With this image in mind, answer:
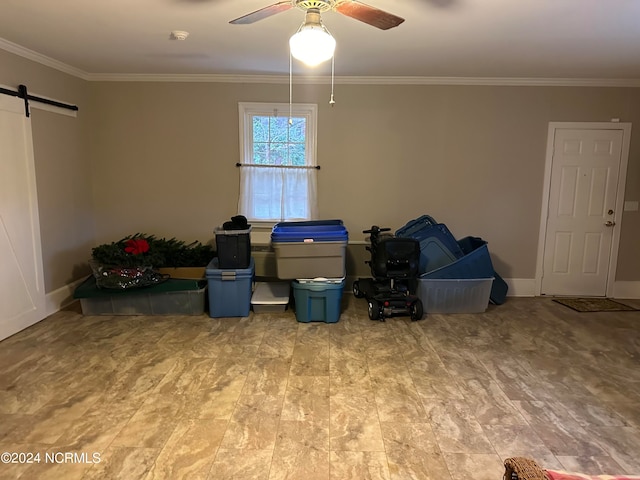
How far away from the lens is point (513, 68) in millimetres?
4418

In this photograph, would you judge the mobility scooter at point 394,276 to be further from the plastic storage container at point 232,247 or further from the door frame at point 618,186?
the door frame at point 618,186

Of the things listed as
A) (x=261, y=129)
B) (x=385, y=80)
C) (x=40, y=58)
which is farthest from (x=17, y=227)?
Result: (x=385, y=80)

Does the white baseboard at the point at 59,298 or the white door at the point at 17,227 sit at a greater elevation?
the white door at the point at 17,227

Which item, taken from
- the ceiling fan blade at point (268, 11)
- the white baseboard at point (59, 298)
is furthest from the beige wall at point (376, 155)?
the ceiling fan blade at point (268, 11)

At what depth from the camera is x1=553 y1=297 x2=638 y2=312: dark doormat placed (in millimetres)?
4810

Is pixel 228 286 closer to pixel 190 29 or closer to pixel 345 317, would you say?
pixel 345 317

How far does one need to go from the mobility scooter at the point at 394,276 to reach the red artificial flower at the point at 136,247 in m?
2.31

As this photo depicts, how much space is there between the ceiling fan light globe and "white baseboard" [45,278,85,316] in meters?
3.63

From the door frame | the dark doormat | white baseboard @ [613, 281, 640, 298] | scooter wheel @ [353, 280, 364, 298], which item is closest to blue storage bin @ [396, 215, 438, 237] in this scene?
scooter wheel @ [353, 280, 364, 298]

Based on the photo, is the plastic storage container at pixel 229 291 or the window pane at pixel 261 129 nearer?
the plastic storage container at pixel 229 291

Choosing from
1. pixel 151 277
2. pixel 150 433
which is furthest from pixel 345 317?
pixel 150 433

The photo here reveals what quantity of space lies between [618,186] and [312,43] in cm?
454

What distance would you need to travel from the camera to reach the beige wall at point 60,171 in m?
4.10

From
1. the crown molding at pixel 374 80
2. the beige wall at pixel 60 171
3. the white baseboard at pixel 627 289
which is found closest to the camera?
the beige wall at pixel 60 171
